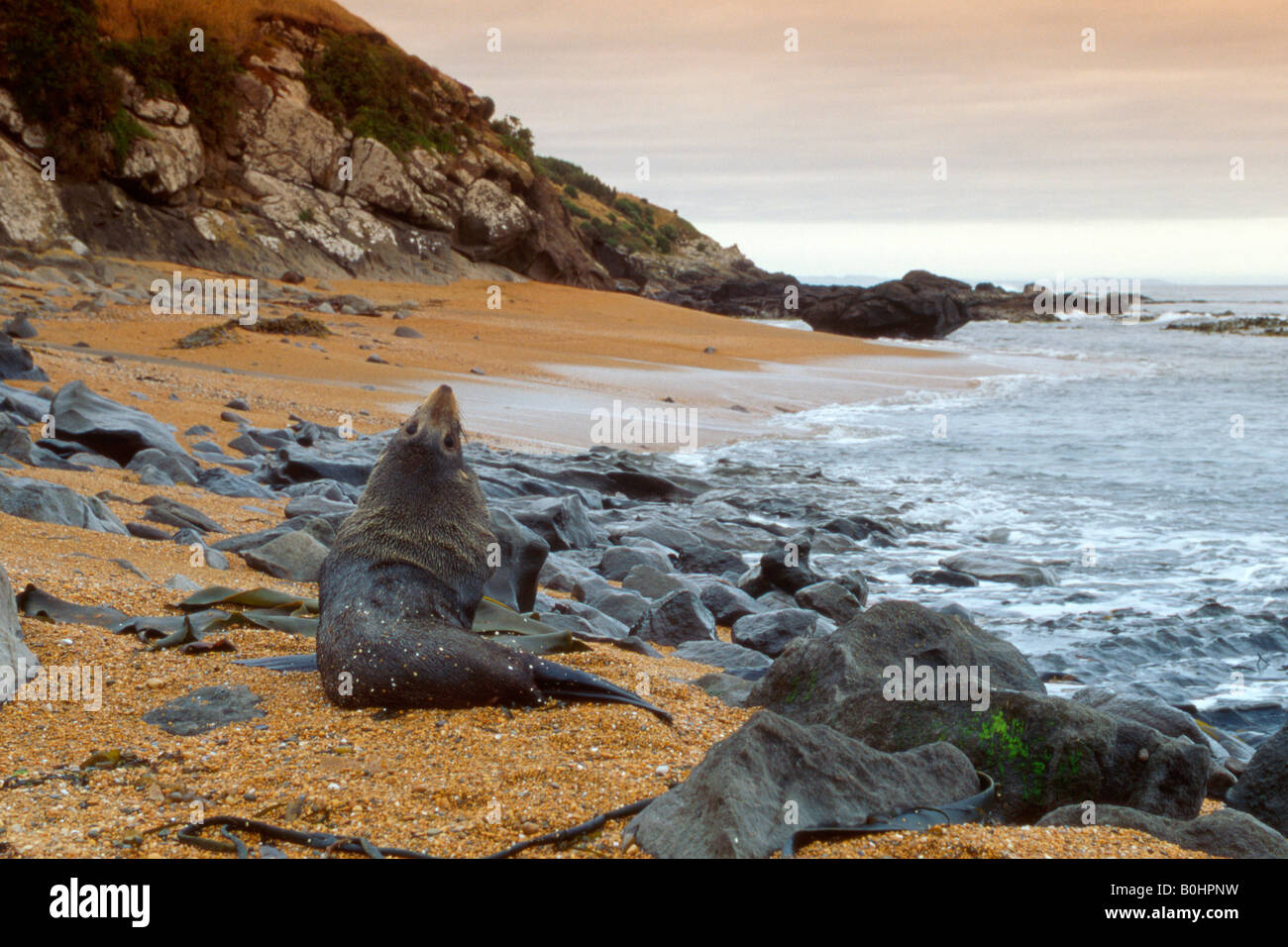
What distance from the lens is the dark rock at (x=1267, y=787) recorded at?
161 inches

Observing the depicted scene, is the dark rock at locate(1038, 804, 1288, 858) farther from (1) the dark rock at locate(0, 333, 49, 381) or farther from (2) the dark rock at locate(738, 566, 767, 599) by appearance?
(1) the dark rock at locate(0, 333, 49, 381)

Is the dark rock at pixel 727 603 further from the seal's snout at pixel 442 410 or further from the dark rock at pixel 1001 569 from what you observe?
the seal's snout at pixel 442 410

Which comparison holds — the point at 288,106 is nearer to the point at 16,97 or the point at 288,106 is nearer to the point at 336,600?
the point at 16,97

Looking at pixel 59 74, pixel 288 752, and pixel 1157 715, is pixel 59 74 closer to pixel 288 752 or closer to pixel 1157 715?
pixel 288 752

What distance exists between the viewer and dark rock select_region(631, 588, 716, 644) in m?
6.52

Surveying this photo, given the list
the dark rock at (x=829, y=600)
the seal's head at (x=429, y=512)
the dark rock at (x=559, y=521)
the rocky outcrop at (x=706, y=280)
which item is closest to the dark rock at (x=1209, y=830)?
the seal's head at (x=429, y=512)

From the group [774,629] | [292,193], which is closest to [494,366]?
[292,193]

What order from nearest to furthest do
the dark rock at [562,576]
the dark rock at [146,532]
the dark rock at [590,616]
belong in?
the dark rock at [590,616] < the dark rock at [146,532] < the dark rock at [562,576]

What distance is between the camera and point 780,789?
9.84 feet

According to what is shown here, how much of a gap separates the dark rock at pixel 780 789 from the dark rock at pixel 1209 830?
377mm

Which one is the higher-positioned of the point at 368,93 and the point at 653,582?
the point at 368,93

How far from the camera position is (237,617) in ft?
16.1

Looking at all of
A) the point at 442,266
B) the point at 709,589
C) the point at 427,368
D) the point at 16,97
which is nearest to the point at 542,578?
the point at 709,589

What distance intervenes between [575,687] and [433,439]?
108 centimetres
